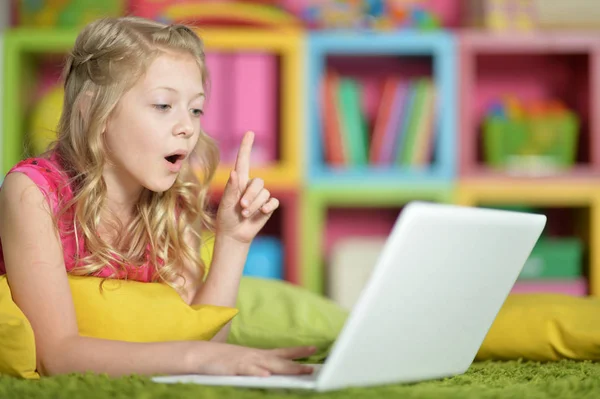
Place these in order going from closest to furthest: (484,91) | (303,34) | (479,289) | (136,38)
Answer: (479,289), (136,38), (303,34), (484,91)

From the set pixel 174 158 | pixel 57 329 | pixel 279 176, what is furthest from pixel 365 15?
pixel 57 329

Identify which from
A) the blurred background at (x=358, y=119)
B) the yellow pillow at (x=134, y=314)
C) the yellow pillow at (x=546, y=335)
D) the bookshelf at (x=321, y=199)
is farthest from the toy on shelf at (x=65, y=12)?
the yellow pillow at (x=546, y=335)

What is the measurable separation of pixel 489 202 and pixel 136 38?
1.87m

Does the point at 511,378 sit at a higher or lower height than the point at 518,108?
lower

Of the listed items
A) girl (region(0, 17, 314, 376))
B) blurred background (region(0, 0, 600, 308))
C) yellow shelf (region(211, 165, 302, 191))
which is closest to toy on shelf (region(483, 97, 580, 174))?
blurred background (region(0, 0, 600, 308))

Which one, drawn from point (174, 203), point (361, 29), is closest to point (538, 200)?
point (361, 29)

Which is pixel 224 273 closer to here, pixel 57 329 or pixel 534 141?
pixel 57 329

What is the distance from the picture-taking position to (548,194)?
291 cm

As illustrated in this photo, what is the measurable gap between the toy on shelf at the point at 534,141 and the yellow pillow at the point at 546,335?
150 cm

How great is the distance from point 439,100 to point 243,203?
5.43ft

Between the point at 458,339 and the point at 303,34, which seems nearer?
the point at 458,339

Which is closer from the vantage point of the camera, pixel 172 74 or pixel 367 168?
pixel 172 74

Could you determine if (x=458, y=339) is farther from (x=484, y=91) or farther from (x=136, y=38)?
(x=484, y=91)

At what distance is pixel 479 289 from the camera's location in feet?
3.50
